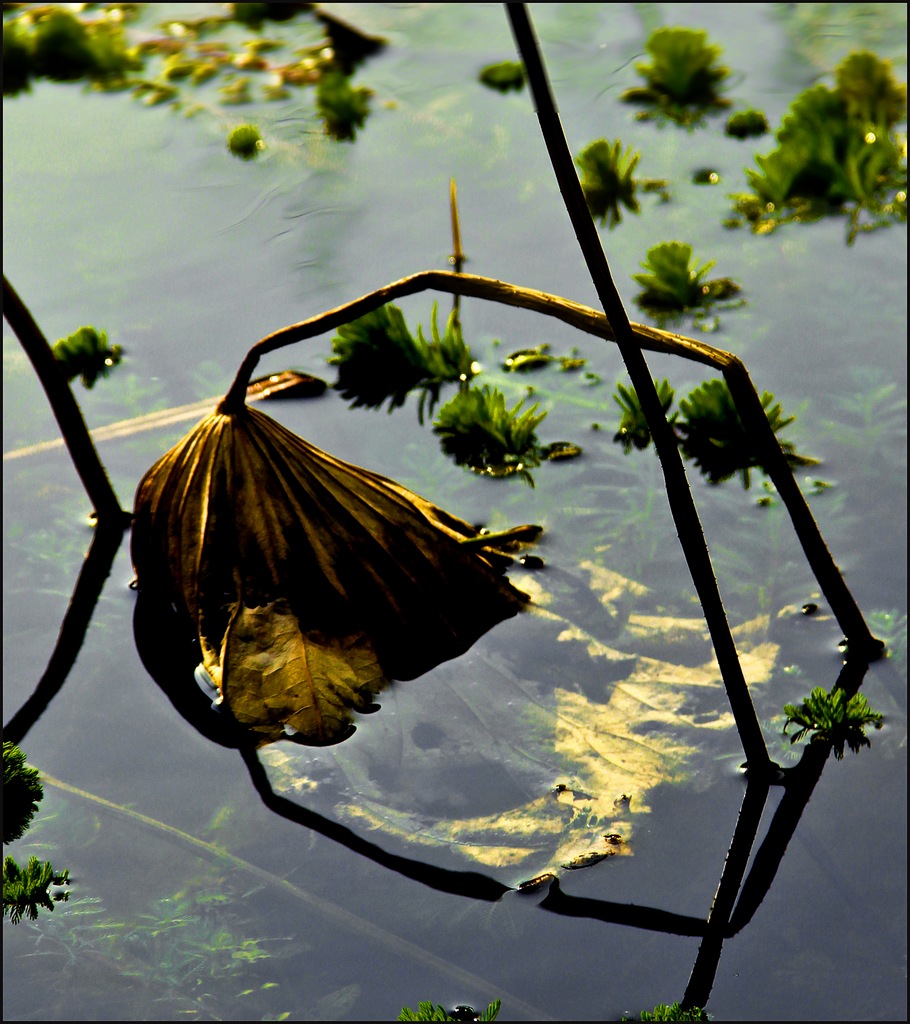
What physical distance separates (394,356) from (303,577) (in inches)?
25.4

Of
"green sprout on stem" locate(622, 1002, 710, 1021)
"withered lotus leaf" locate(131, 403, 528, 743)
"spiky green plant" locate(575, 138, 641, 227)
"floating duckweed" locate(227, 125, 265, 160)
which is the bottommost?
"green sprout on stem" locate(622, 1002, 710, 1021)

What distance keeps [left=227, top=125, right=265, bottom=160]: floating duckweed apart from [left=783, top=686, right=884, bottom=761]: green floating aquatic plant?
6.34ft

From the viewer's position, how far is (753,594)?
137 cm

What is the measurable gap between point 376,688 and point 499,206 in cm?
134

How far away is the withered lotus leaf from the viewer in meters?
1.25

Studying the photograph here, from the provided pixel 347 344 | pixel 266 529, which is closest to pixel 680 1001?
pixel 266 529

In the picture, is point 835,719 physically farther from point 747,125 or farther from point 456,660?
point 747,125

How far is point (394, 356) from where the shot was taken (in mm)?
1854

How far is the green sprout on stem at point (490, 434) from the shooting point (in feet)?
5.36

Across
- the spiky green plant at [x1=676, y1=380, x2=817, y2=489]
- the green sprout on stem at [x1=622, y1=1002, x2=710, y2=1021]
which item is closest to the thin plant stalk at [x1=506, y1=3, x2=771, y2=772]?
the green sprout on stem at [x1=622, y1=1002, x2=710, y2=1021]

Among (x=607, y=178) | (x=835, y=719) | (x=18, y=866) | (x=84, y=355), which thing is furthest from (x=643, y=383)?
(x=607, y=178)

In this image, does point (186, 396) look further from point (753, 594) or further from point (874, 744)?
point (874, 744)

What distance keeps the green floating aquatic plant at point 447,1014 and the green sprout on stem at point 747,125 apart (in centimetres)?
208

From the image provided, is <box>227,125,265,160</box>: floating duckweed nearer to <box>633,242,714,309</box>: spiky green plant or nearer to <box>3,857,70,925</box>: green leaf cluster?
<box>633,242,714,309</box>: spiky green plant
